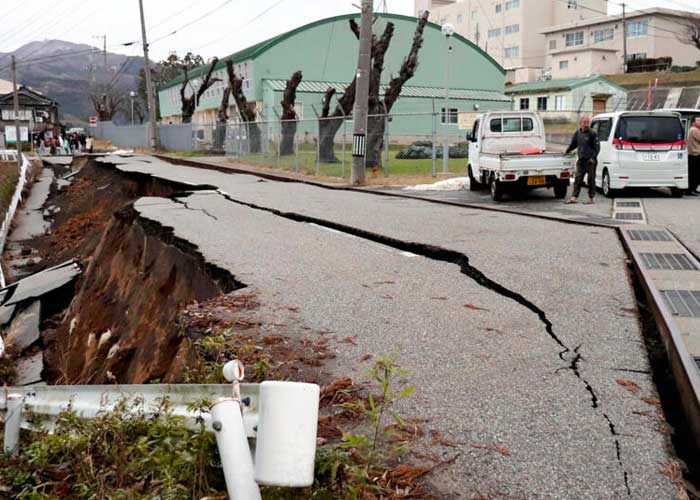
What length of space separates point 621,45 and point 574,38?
5.49 metres

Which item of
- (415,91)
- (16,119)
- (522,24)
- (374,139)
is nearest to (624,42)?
(522,24)

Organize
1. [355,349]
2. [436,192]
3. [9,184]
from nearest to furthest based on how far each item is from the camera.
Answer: [355,349], [436,192], [9,184]

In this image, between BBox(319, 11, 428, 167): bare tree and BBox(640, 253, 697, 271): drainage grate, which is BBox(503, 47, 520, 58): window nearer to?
BBox(319, 11, 428, 167): bare tree

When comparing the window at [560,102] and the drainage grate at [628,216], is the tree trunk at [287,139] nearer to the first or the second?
the drainage grate at [628,216]

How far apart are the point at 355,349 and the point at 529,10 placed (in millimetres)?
80858

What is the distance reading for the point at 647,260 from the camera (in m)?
8.09

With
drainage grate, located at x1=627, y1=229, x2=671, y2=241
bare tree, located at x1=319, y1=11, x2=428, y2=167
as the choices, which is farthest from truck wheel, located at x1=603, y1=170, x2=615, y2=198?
bare tree, located at x1=319, y1=11, x2=428, y2=167

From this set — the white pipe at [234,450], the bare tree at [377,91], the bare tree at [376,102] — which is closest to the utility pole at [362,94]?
the bare tree at [376,102]

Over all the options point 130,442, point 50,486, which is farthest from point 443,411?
point 50,486

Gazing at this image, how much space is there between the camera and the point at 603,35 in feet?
231

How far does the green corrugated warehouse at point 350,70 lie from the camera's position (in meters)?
50.5

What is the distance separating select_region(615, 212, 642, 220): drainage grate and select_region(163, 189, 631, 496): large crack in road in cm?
470

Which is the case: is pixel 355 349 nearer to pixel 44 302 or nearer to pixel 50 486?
pixel 50 486

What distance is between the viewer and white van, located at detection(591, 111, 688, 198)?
50.0 feet
